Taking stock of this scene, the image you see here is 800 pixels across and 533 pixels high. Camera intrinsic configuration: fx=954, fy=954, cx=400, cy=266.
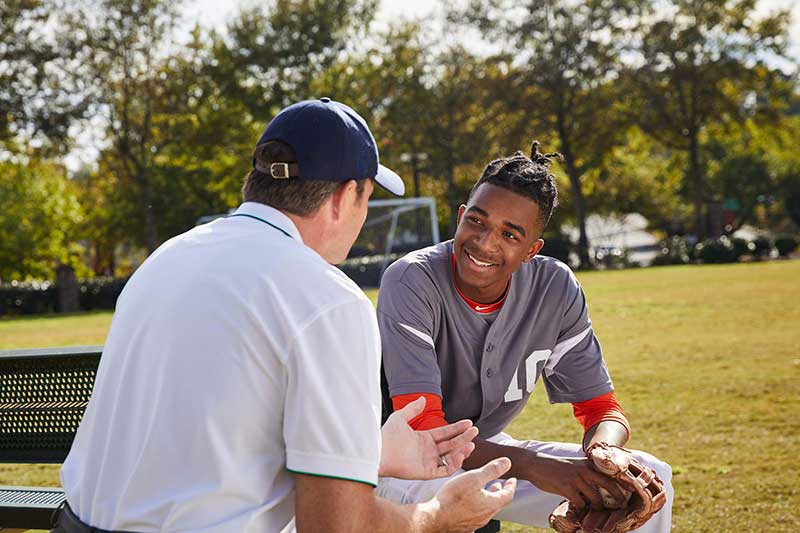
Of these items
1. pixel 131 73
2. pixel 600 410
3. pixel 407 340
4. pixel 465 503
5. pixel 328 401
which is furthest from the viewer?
pixel 131 73

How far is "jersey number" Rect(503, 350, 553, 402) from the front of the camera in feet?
12.9

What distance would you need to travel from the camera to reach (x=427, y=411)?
361 centimetres

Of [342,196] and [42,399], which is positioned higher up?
[342,196]

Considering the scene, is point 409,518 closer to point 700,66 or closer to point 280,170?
point 280,170

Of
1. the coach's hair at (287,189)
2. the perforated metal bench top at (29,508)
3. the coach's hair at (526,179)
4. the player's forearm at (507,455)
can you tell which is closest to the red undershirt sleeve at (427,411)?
the player's forearm at (507,455)

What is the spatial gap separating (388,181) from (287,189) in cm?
44

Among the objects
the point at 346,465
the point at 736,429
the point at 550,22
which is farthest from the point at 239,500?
the point at 550,22

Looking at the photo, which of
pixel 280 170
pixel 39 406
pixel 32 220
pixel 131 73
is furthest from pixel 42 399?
pixel 32 220

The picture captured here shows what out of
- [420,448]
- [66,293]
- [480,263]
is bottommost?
[66,293]

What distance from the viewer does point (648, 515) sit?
3.34 metres

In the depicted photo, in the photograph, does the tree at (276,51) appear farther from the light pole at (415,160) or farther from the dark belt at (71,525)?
the dark belt at (71,525)

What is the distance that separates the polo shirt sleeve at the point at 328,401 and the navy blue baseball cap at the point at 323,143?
37 cm

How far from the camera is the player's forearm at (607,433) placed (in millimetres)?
3797

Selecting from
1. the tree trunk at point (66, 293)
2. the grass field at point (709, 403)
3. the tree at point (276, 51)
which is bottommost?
the tree trunk at point (66, 293)
